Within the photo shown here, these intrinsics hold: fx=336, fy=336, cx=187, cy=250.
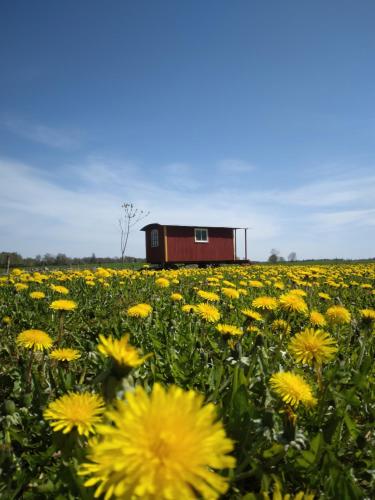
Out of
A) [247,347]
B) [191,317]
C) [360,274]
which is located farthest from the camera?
[360,274]

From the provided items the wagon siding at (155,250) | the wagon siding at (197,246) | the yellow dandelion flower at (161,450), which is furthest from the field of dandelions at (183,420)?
the wagon siding at (197,246)

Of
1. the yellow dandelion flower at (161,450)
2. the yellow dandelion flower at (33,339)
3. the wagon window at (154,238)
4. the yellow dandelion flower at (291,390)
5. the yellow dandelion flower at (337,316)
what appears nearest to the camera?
the yellow dandelion flower at (161,450)

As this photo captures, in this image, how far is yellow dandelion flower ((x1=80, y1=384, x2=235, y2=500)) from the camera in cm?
66

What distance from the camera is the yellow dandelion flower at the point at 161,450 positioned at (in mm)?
662

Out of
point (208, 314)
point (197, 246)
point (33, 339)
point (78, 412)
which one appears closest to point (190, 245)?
point (197, 246)

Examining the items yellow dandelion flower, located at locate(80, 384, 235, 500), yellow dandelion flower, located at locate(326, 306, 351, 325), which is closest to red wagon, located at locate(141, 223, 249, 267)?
yellow dandelion flower, located at locate(326, 306, 351, 325)

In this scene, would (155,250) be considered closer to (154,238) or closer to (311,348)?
(154,238)

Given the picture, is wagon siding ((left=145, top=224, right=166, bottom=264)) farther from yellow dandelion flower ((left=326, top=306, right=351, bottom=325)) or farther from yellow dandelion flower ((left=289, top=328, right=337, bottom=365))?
yellow dandelion flower ((left=289, top=328, right=337, bottom=365))

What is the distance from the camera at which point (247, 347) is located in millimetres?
2748

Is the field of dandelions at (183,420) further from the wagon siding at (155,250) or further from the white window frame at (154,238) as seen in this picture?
the white window frame at (154,238)

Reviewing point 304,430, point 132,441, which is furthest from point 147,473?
point 304,430

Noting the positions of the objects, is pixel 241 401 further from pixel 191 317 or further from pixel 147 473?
pixel 191 317

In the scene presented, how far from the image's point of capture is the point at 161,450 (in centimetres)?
70

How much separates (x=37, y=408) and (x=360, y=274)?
368 inches
